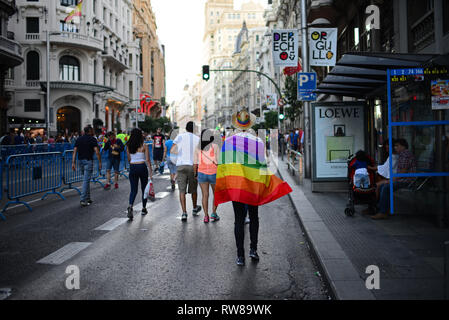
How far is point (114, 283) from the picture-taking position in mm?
4340

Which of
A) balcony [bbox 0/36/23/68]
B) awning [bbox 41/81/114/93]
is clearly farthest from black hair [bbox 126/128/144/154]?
awning [bbox 41/81/114/93]

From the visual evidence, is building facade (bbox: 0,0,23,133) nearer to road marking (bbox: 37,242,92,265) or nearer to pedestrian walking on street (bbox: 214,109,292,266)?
road marking (bbox: 37,242,92,265)

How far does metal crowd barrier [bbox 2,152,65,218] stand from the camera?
8.95 metres

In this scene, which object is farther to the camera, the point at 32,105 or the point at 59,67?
the point at 59,67

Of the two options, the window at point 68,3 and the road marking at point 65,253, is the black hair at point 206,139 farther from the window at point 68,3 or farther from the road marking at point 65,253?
the window at point 68,3

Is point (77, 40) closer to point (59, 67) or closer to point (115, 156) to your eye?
point (59, 67)

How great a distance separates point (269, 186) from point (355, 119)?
6319 millimetres

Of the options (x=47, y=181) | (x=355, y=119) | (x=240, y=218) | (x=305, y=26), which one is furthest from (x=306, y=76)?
(x=240, y=218)

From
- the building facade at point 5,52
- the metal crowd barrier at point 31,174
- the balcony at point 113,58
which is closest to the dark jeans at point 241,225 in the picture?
the metal crowd barrier at point 31,174

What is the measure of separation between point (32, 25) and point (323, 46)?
36355 millimetres

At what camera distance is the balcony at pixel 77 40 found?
39.7 metres

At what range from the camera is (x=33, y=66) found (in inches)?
1591

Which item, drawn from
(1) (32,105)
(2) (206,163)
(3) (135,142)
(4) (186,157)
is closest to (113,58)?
(1) (32,105)
